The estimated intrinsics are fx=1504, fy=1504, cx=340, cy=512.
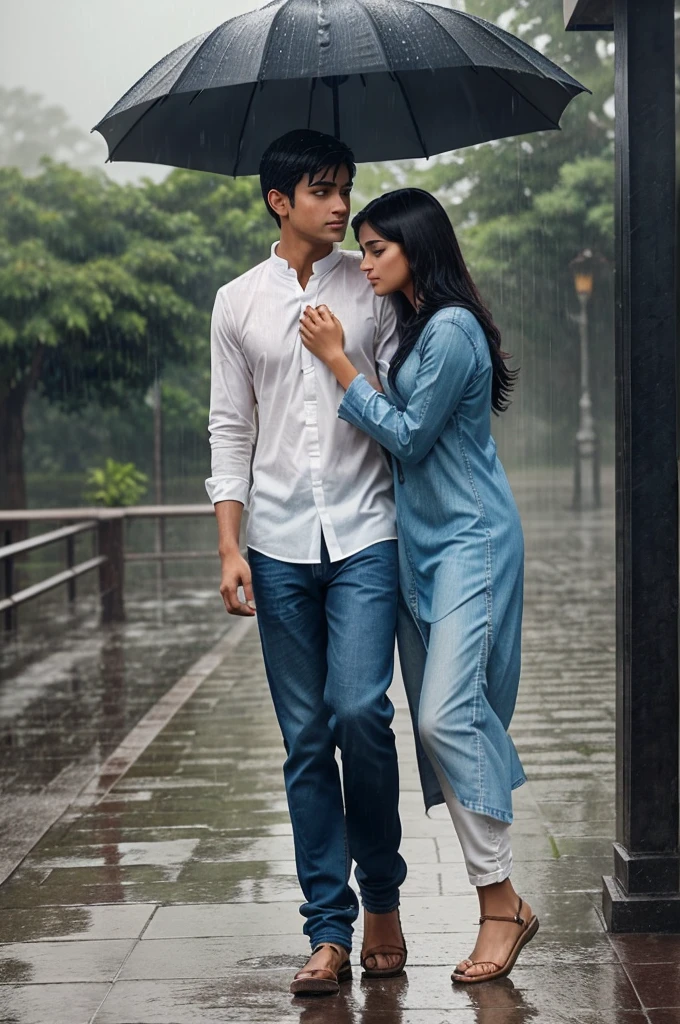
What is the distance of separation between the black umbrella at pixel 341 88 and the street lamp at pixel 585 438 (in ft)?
78.4

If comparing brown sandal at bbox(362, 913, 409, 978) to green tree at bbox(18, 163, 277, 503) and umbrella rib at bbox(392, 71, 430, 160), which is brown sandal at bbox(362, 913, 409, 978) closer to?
umbrella rib at bbox(392, 71, 430, 160)

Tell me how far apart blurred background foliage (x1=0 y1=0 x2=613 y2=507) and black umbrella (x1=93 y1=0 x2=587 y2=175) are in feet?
67.3

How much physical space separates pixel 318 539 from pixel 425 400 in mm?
408

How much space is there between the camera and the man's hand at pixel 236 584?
3.48 meters

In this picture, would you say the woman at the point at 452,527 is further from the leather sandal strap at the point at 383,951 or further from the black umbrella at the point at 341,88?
the black umbrella at the point at 341,88

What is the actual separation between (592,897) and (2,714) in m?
4.37

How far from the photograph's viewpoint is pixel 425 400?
133 inches

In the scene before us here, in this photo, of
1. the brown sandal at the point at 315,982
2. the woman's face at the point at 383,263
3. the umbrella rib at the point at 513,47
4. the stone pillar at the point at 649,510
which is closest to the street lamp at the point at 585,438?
the stone pillar at the point at 649,510

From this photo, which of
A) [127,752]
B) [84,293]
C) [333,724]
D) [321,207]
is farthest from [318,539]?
[84,293]

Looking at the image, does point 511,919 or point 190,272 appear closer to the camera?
point 511,919

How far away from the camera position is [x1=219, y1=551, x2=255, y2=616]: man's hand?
11.4 feet

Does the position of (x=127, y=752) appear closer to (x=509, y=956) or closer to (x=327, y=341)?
(x=509, y=956)

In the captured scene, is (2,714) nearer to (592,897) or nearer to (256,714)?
(256,714)

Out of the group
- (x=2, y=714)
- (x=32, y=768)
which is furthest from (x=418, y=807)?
(x=2, y=714)
